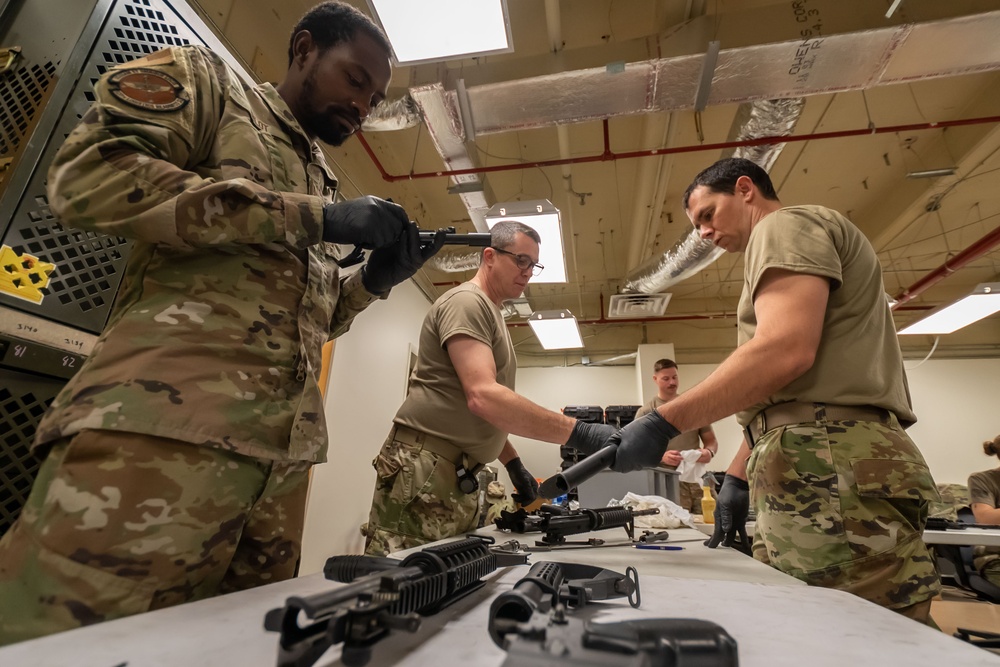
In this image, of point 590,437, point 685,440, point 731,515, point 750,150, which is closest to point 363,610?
point 590,437

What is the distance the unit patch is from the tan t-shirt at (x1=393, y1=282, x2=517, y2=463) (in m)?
0.83

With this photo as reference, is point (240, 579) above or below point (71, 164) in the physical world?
below

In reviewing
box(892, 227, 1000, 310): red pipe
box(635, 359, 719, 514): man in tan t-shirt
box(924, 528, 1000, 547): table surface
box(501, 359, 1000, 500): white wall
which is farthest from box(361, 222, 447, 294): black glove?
box(501, 359, 1000, 500): white wall

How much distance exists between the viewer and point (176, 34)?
3.78 ft

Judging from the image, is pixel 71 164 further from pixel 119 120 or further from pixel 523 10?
pixel 523 10

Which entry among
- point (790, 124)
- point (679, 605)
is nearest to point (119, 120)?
point (679, 605)

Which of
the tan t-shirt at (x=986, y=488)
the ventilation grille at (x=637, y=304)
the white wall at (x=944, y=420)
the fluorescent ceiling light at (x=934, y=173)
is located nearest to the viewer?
the tan t-shirt at (x=986, y=488)

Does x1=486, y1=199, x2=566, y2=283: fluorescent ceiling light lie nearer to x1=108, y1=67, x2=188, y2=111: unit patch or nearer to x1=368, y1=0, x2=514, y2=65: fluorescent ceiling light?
x1=368, y1=0, x2=514, y2=65: fluorescent ceiling light

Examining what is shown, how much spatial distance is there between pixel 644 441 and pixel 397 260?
715 mm

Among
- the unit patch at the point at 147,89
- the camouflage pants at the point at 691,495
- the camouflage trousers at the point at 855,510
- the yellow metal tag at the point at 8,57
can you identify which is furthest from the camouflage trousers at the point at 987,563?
the yellow metal tag at the point at 8,57

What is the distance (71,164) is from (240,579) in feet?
2.18

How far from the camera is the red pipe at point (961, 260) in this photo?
330 centimetres

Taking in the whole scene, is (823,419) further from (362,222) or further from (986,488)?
(986,488)

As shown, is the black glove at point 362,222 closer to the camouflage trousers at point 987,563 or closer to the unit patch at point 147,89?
the unit patch at point 147,89
